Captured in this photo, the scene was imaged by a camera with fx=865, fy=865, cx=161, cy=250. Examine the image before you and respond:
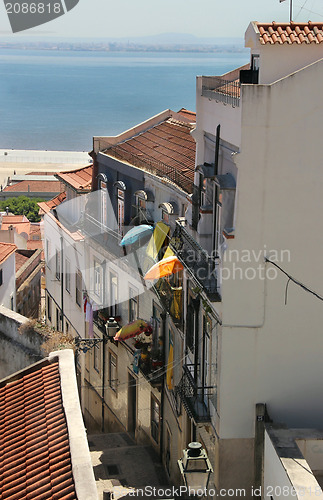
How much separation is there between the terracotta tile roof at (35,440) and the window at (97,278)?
1256 centimetres

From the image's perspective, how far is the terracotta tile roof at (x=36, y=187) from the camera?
101975mm

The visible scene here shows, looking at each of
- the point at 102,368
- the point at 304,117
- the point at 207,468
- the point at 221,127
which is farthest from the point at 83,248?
the point at 207,468

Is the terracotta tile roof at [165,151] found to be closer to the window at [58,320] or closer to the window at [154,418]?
the window at [154,418]

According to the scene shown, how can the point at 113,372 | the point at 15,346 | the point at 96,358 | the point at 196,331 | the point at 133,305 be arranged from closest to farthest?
the point at 196,331 → the point at 15,346 → the point at 133,305 → the point at 113,372 → the point at 96,358

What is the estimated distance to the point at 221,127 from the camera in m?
17.6

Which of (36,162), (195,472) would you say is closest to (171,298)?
(195,472)

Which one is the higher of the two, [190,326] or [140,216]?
[140,216]

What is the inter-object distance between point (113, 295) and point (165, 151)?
5406mm

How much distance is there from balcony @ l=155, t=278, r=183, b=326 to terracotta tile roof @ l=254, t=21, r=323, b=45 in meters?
7.51

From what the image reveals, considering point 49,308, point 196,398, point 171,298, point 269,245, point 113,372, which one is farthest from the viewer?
point 49,308

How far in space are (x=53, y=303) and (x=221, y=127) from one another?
22.1 meters

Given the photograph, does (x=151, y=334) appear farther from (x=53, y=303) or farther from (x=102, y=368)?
(x=53, y=303)

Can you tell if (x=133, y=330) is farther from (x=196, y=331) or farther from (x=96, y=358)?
(x=196, y=331)

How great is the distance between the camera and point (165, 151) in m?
26.8
